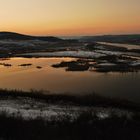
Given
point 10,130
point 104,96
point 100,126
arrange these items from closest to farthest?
point 10,130 → point 100,126 → point 104,96

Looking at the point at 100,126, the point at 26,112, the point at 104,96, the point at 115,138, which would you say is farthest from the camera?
the point at 104,96

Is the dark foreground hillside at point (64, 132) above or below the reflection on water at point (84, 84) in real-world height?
above

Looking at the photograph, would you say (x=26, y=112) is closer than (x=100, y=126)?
No

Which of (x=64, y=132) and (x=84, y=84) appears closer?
(x=64, y=132)

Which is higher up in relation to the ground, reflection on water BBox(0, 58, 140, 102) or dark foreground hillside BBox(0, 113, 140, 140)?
dark foreground hillside BBox(0, 113, 140, 140)

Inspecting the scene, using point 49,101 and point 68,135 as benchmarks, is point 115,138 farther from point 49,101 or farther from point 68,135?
point 49,101

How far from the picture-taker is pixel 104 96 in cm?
1983

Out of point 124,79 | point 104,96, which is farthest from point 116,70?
point 104,96

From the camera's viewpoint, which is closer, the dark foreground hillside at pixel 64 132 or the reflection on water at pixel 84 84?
the dark foreground hillside at pixel 64 132

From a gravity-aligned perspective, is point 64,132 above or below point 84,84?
above

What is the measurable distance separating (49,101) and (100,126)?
10168 mm

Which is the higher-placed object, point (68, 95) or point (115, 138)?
point (115, 138)

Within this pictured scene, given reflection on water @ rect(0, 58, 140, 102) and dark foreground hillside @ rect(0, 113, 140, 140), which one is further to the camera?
reflection on water @ rect(0, 58, 140, 102)

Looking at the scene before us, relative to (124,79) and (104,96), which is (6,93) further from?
(124,79)
